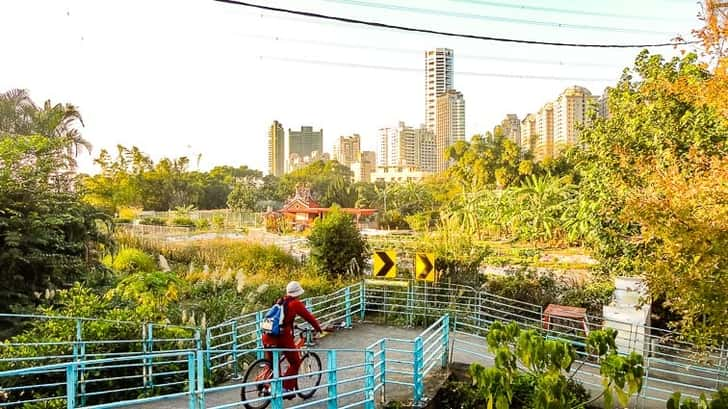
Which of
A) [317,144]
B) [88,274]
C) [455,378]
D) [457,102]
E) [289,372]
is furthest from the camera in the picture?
[317,144]

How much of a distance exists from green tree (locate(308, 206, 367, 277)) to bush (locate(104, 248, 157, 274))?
5514mm

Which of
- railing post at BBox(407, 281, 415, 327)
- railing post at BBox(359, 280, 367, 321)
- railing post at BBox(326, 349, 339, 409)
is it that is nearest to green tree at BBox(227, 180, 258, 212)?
railing post at BBox(407, 281, 415, 327)

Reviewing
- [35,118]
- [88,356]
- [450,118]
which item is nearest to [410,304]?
[88,356]

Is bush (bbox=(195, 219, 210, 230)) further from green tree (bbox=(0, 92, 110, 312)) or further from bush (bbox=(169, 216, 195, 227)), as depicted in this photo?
green tree (bbox=(0, 92, 110, 312))

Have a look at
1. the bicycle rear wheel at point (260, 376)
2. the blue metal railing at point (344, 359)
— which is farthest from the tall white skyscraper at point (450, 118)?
the bicycle rear wheel at point (260, 376)

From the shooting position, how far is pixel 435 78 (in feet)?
168

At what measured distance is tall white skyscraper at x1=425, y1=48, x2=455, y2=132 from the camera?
146ft

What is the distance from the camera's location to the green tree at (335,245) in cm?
1363

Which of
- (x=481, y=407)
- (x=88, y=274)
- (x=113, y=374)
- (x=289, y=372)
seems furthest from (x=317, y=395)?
(x=88, y=274)

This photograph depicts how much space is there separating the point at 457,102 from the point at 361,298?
4533cm

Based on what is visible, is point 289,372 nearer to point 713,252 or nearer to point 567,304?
point 713,252

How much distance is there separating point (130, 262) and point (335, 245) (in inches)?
257

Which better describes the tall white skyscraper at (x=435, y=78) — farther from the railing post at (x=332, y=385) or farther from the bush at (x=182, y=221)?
the railing post at (x=332, y=385)

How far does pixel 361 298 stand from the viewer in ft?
37.8
